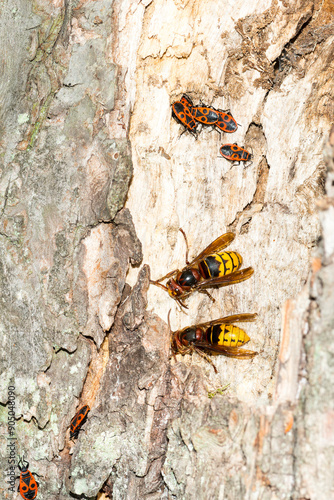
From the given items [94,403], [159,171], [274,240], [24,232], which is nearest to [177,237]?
[159,171]

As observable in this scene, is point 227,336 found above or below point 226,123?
below

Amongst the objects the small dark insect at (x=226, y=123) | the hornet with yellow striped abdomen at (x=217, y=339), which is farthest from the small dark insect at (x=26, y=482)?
the small dark insect at (x=226, y=123)

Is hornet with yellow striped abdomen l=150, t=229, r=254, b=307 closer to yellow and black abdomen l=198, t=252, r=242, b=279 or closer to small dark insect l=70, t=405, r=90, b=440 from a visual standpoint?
yellow and black abdomen l=198, t=252, r=242, b=279

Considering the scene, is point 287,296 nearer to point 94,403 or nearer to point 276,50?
point 94,403

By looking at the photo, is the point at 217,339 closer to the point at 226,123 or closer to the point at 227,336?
the point at 227,336

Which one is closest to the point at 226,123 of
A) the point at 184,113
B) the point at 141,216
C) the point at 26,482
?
the point at 184,113

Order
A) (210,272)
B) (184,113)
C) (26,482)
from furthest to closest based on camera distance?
(210,272)
(184,113)
(26,482)
